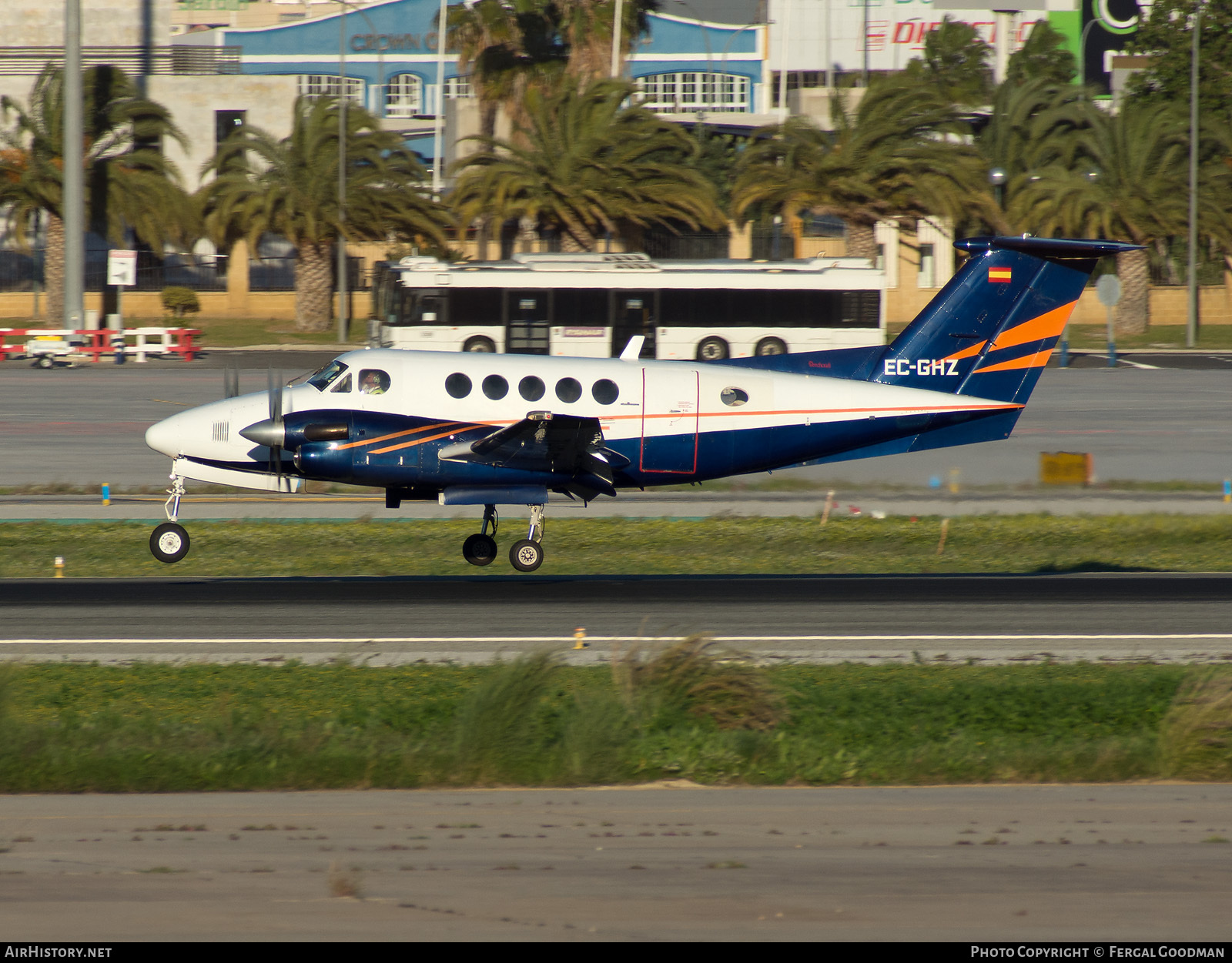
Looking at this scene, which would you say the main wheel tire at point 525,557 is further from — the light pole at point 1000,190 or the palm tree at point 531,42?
the palm tree at point 531,42

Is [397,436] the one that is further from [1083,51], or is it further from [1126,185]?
[1083,51]

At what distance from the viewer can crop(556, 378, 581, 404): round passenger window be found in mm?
21609

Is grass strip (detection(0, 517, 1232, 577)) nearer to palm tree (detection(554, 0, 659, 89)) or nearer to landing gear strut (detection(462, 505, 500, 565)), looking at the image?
landing gear strut (detection(462, 505, 500, 565))

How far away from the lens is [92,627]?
1762cm

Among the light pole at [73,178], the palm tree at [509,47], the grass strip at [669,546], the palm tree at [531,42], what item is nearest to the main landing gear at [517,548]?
the grass strip at [669,546]

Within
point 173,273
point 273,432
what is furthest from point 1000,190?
point 273,432

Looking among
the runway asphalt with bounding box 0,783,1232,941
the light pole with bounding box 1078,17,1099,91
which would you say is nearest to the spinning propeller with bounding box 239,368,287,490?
the runway asphalt with bounding box 0,783,1232,941

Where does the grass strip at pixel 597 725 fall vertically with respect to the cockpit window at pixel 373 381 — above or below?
below

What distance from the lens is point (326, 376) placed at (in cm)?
2128

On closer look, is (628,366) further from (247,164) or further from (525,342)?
(247,164)

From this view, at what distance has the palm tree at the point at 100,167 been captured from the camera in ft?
209

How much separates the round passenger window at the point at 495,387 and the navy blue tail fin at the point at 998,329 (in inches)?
226

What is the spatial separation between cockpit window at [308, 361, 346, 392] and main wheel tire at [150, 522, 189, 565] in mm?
2784

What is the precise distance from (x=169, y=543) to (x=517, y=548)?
4.96 m
